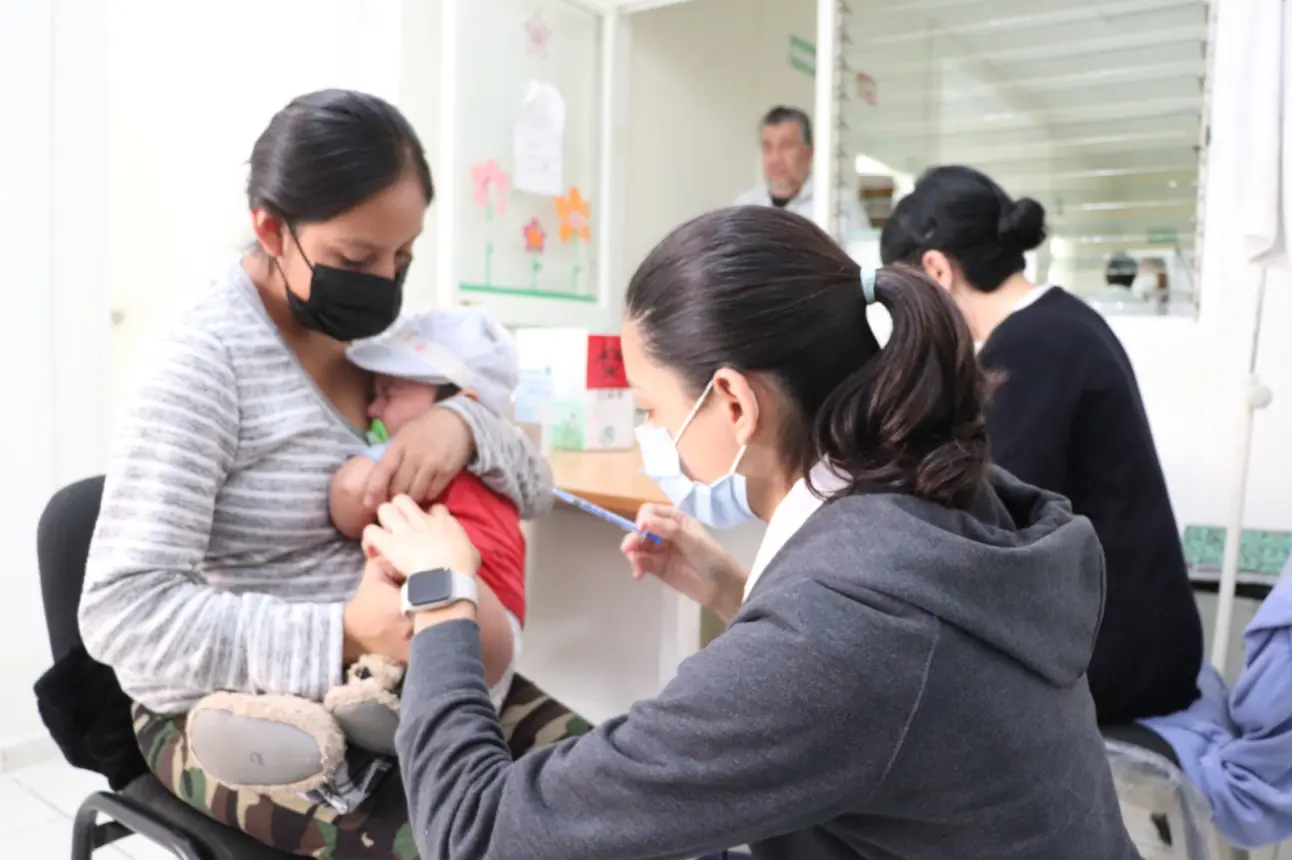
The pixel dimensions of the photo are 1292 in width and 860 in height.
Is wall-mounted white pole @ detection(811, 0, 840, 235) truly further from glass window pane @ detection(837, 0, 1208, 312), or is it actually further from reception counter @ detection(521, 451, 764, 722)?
reception counter @ detection(521, 451, 764, 722)

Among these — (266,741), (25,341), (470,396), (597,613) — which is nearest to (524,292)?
(597,613)

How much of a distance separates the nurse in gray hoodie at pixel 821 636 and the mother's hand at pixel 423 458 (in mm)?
255

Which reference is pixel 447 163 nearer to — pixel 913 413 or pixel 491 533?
pixel 491 533

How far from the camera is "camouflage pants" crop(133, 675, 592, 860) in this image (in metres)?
1.03

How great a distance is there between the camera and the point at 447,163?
2725 mm

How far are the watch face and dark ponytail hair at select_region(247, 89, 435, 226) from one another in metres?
0.47

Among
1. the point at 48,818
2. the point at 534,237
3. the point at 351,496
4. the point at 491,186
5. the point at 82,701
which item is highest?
the point at 491,186

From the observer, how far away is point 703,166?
3.72 meters

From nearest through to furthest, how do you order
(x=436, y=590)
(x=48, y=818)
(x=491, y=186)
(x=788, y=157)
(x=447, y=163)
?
(x=436, y=590)
(x=48, y=818)
(x=447, y=163)
(x=491, y=186)
(x=788, y=157)

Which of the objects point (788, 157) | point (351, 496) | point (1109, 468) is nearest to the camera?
point (351, 496)

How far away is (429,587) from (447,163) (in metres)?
2.07

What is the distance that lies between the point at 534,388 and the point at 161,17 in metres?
1.52

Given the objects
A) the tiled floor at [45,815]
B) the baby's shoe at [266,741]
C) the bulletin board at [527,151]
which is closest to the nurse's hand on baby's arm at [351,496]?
the baby's shoe at [266,741]

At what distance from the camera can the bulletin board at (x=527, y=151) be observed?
9.08 feet
